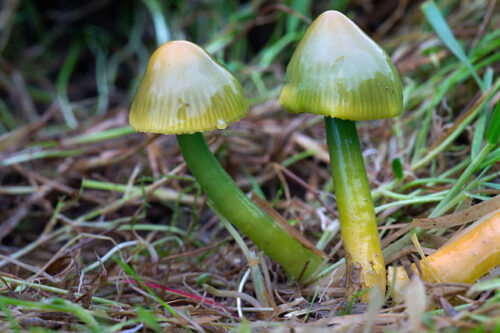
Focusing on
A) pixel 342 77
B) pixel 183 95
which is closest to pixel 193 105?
pixel 183 95

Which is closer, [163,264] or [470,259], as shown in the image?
[470,259]

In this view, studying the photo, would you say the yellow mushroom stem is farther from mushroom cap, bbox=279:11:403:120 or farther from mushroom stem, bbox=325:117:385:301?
mushroom cap, bbox=279:11:403:120

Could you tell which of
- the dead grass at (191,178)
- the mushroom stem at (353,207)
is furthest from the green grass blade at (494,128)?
the mushroom stem at (353,207)

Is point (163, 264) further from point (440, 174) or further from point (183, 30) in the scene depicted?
point (183, 30)

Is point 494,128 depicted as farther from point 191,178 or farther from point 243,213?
point 191,178

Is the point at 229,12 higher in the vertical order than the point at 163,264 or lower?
higher

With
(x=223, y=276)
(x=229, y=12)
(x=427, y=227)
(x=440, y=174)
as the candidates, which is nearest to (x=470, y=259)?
(x=427, y=227)

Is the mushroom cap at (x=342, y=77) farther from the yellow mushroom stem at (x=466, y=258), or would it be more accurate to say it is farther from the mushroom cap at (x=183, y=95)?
the yellow mushroom stem at (x=466, y=258)

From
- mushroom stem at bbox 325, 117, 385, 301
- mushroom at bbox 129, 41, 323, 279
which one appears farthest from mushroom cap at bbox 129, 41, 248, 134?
mushroom stem at bbox 325, 117, 385, 301
